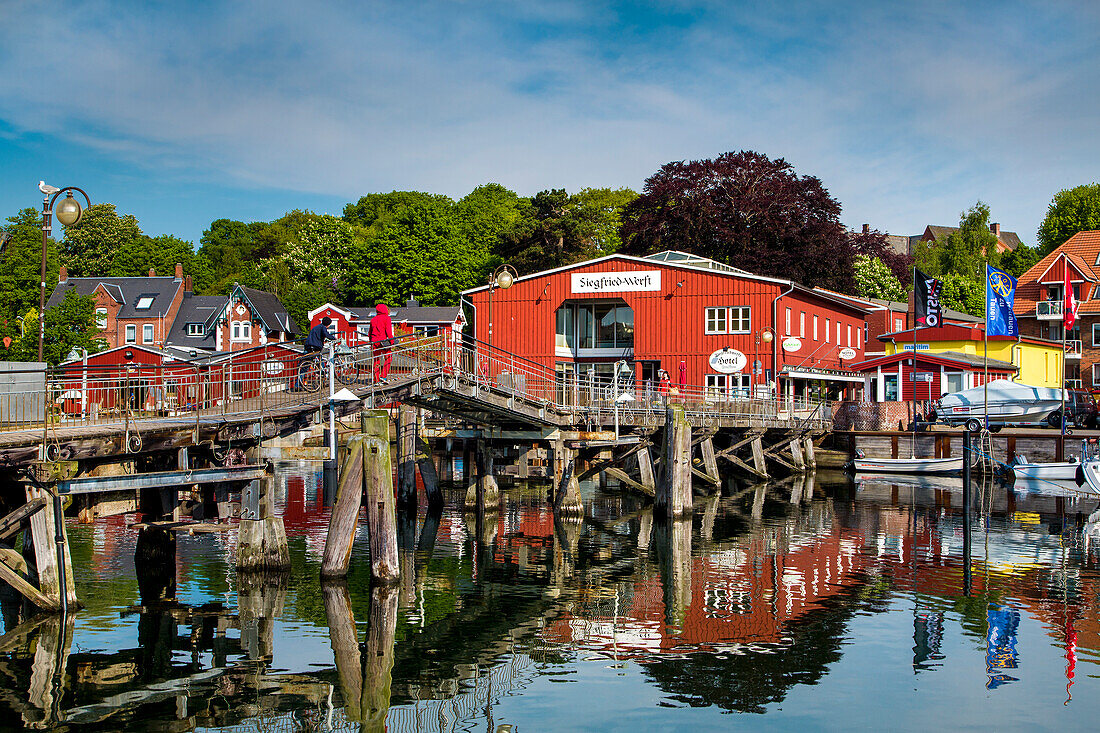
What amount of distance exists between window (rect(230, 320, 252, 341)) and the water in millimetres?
64500

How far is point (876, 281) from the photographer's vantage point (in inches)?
3014

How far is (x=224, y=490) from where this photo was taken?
774 inches

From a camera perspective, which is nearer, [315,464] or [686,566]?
[686,566]

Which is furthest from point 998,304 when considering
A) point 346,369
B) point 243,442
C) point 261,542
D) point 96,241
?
point 96,241

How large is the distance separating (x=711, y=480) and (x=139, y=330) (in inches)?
2972

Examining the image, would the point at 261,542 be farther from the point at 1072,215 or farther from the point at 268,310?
the point at 1072,215

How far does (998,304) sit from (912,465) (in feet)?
25.6

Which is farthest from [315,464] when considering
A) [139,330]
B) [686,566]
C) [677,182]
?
[139,330]

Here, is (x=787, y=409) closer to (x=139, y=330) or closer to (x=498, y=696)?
(x=498, y=696)

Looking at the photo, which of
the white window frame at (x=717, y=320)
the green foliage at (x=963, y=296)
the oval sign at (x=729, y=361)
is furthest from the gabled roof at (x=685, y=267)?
the green foliage at (x=963, y=296)

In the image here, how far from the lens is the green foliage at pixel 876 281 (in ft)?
249

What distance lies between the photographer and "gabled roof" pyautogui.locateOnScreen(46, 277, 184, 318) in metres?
95.8

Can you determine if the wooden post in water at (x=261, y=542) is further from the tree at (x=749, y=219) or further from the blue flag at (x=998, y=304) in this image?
the tree at (x=749, y=219)

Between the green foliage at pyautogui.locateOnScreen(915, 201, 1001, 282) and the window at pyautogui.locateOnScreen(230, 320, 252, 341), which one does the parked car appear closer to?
the green foliage at pyautogui.locateOnScreen(915, 201, 1001, 282)
